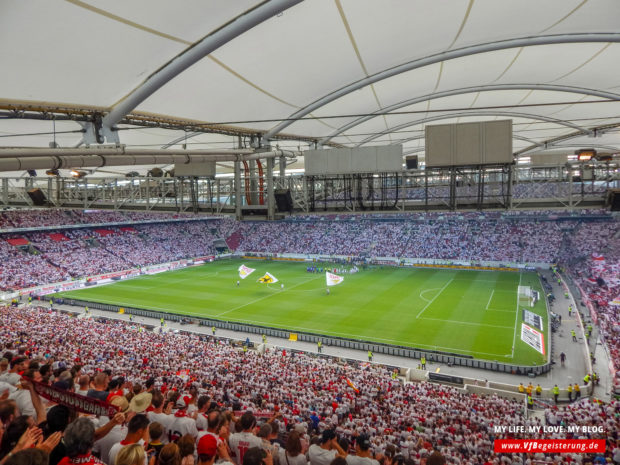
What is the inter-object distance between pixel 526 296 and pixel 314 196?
2639cm

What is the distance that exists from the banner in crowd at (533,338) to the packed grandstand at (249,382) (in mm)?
3341

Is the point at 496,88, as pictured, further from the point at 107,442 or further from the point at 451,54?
the point at 107,442

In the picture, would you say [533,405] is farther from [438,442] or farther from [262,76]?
[262,76]

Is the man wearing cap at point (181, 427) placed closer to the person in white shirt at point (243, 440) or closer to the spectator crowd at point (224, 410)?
the spectator crowd at point (224, 410)

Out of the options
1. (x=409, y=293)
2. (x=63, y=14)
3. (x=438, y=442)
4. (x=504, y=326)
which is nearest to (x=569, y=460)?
(x=438, y=442)

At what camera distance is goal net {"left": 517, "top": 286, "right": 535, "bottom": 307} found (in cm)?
3172

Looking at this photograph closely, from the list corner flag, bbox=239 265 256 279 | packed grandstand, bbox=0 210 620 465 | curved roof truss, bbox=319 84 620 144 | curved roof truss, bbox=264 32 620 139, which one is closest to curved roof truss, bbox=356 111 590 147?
curved roof truss, bbox=319 84 620 144

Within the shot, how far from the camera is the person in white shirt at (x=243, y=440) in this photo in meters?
5.04

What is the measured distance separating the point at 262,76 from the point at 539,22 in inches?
360

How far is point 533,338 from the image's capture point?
914 inches

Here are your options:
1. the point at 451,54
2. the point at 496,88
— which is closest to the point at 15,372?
the point at 451,54

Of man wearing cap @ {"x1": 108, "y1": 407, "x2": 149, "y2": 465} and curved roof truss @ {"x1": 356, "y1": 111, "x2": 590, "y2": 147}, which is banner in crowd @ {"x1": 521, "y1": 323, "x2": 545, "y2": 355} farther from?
man wearing cap @ {"x1": 108, "y1": 407, "x2": 149, "y2": 465}

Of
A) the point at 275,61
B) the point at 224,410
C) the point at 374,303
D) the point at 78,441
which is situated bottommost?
the point at 374,303
